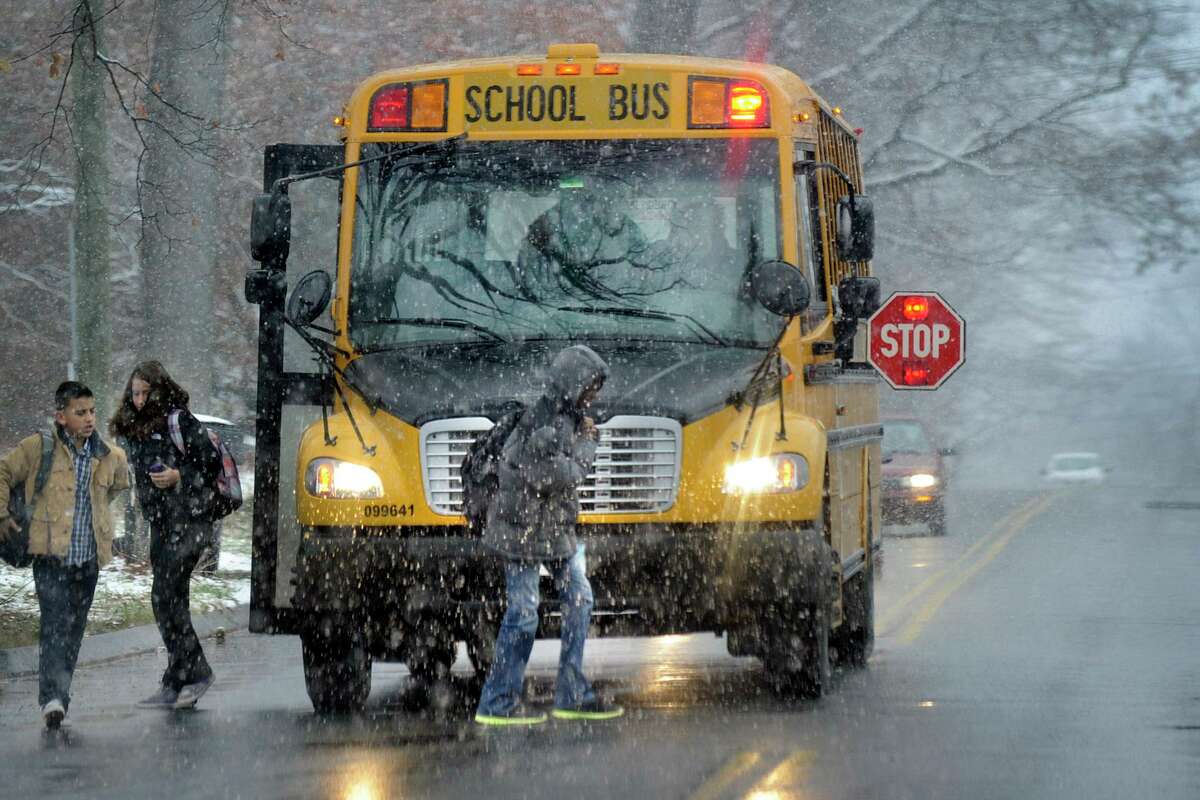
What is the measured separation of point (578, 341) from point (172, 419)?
2056mm

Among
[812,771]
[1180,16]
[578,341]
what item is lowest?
[812,771]

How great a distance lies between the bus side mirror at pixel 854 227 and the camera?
442 inches

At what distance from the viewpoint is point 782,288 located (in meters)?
10.3

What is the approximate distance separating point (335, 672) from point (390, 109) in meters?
2.76

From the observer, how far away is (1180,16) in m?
34.5

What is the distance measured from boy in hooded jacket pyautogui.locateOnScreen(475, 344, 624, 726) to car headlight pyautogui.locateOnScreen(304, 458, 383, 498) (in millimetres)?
684

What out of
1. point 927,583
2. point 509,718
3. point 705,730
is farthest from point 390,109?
point 927,583

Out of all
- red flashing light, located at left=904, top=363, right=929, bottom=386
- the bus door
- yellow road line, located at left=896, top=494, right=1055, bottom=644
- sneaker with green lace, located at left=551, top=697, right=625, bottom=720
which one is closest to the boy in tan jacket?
the bus door

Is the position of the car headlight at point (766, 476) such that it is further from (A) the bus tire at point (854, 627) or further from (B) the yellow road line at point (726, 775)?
(A) the bus tire at point (854, 627)

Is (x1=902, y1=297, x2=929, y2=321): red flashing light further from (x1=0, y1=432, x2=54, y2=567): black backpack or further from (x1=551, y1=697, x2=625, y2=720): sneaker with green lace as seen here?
(x1=0, y1=432, x2=54, y2=567): black backpack

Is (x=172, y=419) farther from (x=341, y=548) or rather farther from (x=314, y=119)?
(x=314, y=119)

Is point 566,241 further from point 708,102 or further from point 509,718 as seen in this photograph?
point 509,718

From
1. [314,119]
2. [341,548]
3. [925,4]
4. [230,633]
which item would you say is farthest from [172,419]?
[925,4]

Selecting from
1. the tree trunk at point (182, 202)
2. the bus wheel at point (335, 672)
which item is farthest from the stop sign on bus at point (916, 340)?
the bus wheel at point (335, 672)
